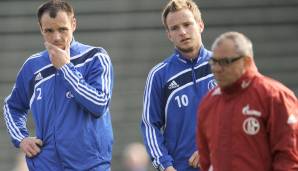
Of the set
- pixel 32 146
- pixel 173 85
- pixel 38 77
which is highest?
pixel 38 77

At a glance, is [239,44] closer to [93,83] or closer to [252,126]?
[252,126]

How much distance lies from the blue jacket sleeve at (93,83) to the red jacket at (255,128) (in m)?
1.19

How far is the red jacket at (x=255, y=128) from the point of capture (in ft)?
17.5

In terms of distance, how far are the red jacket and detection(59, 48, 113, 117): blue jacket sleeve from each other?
3.89ft

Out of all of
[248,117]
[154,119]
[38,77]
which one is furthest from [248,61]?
[38,77]

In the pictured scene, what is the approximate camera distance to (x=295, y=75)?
11.4 metres

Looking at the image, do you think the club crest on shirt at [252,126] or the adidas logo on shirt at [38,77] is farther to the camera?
the adidas logo on shirt at [38,77]

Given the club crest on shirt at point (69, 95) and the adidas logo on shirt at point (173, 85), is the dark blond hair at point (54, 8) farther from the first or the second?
the adidas logo on shirt at point (173, 85)

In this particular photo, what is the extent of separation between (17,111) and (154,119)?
39.4 inches

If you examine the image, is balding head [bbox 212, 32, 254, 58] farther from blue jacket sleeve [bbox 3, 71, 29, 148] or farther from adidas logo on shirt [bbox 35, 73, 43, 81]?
blue jacket sleeve [bbox 3, 71, 29, 148]

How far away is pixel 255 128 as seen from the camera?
17.7 feet

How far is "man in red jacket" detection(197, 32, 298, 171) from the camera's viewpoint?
533 centimetres

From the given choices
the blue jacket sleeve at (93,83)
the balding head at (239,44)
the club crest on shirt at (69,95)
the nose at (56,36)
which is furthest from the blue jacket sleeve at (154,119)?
the balding head at (239,44)

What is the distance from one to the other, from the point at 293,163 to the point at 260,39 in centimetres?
626
